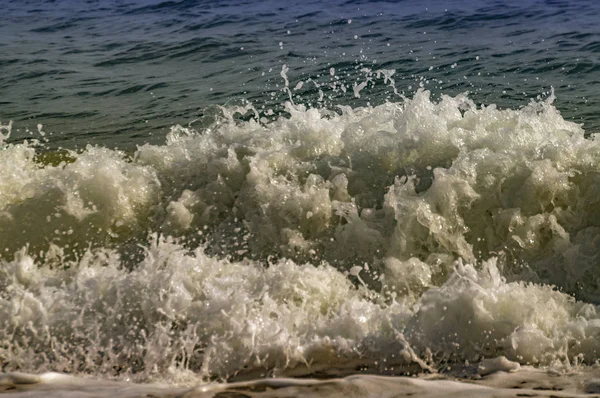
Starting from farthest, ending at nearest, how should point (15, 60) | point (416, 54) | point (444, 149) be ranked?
1. point (15, 60)
2. point (416, 54)
3. point (444, 149)

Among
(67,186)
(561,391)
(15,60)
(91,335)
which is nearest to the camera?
(561,391)

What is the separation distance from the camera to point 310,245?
207 inches

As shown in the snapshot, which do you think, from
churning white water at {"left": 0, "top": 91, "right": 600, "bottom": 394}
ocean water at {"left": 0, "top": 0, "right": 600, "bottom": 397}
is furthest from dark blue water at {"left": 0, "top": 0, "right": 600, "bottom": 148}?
churning white water at {"left": 0, "top": 91, "right": 600, "bottom": 394}

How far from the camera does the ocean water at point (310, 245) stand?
12.9 feet

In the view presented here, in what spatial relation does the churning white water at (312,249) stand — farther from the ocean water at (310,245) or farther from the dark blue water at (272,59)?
the dark blue water at (272,59)

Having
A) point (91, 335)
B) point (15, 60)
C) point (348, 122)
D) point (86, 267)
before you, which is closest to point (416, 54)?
point (348, 122)

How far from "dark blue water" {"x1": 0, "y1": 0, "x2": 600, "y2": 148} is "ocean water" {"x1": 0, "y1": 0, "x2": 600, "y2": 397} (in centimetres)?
12

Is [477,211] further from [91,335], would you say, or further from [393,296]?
[91,335]

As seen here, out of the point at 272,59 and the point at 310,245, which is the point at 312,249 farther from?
the point at 272,59

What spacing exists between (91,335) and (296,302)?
1.10 meters

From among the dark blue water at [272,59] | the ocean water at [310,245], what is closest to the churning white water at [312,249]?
the ocean water at [310,245]

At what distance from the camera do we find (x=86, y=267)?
507 cm

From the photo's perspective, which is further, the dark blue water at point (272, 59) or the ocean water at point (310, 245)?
the dark blue water at point (272, 59)

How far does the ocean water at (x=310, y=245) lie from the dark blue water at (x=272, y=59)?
4.7 inches
